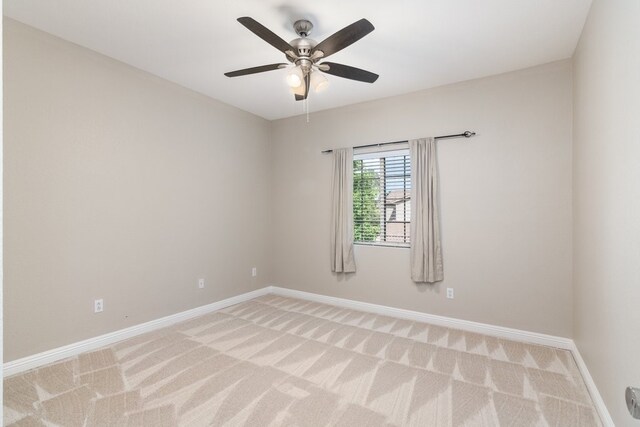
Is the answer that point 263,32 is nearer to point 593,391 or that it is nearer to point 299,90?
point 299,90

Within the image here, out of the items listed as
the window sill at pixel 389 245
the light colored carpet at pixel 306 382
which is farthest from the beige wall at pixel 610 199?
the window sill at pixel 389 245

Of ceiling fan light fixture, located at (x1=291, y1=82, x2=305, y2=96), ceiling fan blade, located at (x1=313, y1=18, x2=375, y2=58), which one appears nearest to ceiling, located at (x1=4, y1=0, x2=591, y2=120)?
ceiling fan blade, located at (x1=313, y1=18, x2=375, y2=58)

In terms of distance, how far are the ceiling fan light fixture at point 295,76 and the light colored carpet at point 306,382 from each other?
223cm

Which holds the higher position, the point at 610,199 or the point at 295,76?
the point at 295,76

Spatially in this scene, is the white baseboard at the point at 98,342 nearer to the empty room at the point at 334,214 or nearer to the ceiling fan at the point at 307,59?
the empty room at the point at 334,214

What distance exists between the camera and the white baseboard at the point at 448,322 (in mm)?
3098

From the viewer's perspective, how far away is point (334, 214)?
432 centimetres

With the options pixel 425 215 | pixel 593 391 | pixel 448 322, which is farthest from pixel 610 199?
pixel 448 322

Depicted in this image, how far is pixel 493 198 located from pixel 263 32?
267 cm

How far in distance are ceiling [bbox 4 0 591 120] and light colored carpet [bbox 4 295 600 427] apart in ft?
8.76

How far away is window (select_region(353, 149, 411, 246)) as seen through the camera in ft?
13.1

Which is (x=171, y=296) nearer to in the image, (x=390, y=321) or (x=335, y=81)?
(x=390, y=321)

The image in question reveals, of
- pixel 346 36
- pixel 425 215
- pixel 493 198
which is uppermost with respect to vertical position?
pixel 346 36

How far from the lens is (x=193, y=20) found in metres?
2.53
